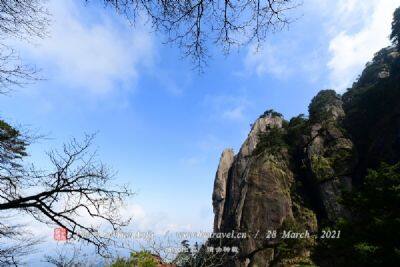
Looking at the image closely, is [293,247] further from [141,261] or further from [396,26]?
[396,26]

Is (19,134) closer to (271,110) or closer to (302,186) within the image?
(302,186)

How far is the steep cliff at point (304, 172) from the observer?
34969 mm

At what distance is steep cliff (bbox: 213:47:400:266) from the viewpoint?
1377 inches

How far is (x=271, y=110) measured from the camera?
186 ft

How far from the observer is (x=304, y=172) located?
137 ft

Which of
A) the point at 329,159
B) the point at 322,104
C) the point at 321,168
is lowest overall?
the point at 321,168

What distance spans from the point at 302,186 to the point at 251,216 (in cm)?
753

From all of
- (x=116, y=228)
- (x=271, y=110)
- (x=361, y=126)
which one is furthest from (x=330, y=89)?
(x=116, y=228)

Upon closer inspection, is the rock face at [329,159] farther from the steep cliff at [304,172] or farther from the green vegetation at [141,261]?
the green vegetation at [141,261]

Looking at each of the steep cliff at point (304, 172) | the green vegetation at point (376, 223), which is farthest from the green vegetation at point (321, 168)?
the green vegetation at point (376, 223)

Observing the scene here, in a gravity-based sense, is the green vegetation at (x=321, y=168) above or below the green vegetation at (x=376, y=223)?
above

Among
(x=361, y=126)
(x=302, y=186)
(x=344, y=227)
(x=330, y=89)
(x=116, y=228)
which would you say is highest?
(x=330, y=89)

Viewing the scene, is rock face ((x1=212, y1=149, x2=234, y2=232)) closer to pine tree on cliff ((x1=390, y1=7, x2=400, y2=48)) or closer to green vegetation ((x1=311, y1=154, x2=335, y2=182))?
green vegetation ((x1=311, y1=154, x2=335, y2=182))

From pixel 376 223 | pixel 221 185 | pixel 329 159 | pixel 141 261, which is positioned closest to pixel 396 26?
pixel 329 159
